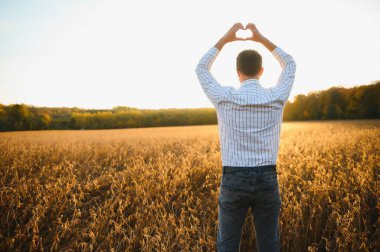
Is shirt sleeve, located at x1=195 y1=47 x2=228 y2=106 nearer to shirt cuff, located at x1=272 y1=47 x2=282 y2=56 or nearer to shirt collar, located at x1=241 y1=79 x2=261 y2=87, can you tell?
shirt collar, located at x1=241 y1=79 x2=261 y2=87

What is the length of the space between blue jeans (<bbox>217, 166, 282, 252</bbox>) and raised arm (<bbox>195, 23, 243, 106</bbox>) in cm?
64

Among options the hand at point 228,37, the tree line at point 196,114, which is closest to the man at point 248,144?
the hand at point 228,37

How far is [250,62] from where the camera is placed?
1887mm

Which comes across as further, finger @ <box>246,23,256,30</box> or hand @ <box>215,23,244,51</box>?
finger @ <box>246,23,256,30</box>

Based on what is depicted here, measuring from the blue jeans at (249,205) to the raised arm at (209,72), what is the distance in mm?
643

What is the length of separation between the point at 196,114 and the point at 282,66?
54.1 m

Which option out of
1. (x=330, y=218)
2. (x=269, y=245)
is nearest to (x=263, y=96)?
(x=269, y=245)

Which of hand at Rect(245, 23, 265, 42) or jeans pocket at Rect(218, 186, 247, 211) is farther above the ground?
hand at Rect(245, 23, 265, 42)

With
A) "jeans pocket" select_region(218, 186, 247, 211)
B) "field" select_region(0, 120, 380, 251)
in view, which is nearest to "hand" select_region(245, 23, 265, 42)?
"jeans pocket" select_region(218, 186, 247, 211)

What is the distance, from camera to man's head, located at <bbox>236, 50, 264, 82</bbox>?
1881 millimetres

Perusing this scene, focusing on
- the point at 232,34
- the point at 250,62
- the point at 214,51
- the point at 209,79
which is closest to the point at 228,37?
the point at 232,34

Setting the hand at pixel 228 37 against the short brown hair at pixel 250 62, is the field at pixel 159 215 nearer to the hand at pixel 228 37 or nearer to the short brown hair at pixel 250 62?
the short brown hair at pixel 250 62

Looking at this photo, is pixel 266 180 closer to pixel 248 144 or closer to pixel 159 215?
pixel 248 144

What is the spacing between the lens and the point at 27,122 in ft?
110
